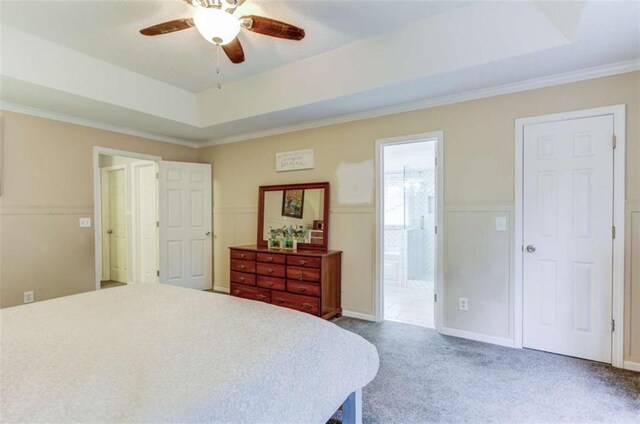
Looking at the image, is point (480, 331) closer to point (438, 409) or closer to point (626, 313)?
point (626, 313)

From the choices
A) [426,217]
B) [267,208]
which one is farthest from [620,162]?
[267,208]

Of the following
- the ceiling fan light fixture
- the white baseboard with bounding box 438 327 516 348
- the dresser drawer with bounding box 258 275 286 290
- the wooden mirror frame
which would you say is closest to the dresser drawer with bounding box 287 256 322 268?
the dresser drawer with bounding box 258 275 286 290

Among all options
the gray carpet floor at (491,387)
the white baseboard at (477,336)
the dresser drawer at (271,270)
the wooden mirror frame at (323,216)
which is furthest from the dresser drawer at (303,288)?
the white baseboard at (477,336)

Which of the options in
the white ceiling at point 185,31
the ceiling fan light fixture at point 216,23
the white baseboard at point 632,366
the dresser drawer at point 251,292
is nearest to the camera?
the ceiling fan light fixture at point 216,23

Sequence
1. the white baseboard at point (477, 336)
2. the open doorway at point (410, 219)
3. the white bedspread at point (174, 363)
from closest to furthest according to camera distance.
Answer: the white bedspread at point (174, 363), the white baseboard at point (477, 336), the open doorway at point (410, 219)

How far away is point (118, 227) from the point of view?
5453mm

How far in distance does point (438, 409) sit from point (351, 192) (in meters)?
2.27

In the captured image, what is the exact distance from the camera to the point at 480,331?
2965mm

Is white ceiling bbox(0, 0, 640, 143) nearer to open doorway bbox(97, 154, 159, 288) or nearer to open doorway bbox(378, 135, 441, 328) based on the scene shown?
open doorway bbox(97, 154, 159, 288)

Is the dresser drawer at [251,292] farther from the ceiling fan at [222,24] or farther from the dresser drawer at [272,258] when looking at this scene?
the ceiling fan at [222,24]

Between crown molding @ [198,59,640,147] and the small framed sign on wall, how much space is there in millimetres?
297

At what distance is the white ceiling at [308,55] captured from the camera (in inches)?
86.7

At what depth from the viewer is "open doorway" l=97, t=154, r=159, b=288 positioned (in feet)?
16.1

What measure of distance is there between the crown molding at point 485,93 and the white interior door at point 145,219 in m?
2.10
